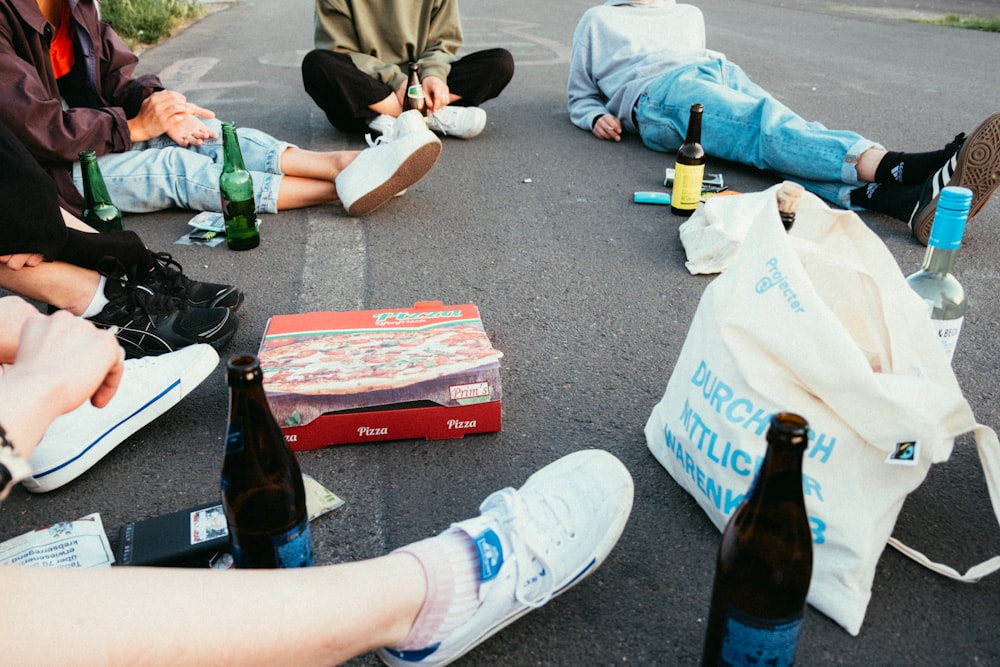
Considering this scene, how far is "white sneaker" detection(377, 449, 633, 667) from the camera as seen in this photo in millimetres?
1385

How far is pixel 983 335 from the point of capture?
100 inches

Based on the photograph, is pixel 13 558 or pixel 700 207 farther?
pixel 700 207

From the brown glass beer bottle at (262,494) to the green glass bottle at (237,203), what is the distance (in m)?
2.02

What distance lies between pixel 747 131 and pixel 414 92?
176 cm

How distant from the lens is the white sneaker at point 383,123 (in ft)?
14.8

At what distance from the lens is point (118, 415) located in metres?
1.96

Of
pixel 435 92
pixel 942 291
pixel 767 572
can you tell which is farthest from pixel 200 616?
pixel 435 92

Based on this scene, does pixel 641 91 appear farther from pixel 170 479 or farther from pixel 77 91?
pixel 170 479

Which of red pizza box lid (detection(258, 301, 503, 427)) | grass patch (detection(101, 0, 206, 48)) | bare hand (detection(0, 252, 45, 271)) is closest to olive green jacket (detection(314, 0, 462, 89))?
bare hand (detection(0, 252, 45, 271))

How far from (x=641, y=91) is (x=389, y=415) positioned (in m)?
3.08

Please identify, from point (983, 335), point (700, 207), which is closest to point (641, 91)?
point (700, 207)

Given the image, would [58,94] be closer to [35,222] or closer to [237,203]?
[237,203]

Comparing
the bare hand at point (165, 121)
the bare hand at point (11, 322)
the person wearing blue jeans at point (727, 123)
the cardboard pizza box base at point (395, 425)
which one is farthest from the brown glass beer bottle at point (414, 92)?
the bare hand at point (11, 322)

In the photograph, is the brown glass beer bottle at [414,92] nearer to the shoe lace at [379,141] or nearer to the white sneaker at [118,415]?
the shoe lace at [379,141]
